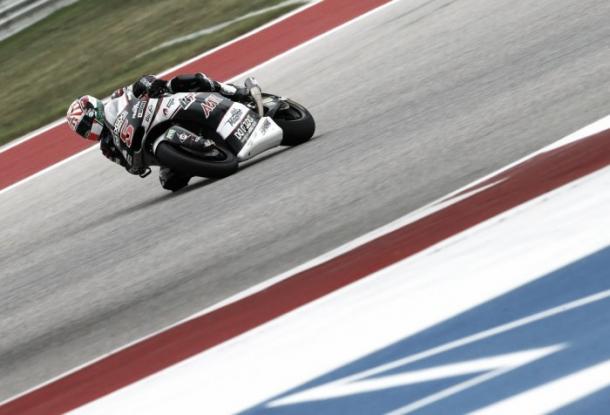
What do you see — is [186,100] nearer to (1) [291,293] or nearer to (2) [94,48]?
(1) [291,293]

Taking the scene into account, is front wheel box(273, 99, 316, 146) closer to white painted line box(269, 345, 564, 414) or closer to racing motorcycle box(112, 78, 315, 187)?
racing motorcycle box(112, 78, 315, 187)

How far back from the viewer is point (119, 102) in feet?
31.2

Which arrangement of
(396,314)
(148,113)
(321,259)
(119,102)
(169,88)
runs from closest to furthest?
(396,314), (321,259), (148,113), (169,88), (119,102)

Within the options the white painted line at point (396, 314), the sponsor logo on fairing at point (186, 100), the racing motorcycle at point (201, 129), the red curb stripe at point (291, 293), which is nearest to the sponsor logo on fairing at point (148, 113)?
the racing motorcycle at point (201, 129)

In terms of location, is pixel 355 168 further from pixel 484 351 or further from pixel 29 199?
pixel 29 199

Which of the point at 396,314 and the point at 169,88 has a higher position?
the point at 169,88

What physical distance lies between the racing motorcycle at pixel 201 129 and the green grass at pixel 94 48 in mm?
4932

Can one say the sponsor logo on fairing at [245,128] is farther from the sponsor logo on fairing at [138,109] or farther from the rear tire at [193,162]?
the sponsor logo on fairing at [138,109]

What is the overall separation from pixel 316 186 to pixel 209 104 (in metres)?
1.34

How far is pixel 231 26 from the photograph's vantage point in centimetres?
1477

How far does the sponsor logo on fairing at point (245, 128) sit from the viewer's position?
9.07m

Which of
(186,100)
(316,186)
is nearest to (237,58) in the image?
(186,100)

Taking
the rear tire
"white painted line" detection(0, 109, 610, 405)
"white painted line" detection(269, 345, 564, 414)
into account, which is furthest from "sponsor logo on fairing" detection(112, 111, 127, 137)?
"white painted line" detection(269, 345, 564, 414)

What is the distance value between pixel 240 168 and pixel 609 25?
3.32m
